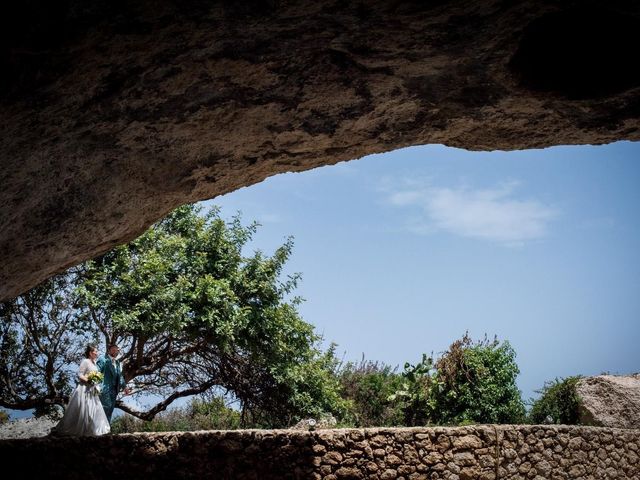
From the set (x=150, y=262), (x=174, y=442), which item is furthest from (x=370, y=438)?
(x=150, y=262)

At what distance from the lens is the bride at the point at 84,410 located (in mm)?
8461

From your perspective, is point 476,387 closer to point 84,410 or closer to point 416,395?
point 416,395

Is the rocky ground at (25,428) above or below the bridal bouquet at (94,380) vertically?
below

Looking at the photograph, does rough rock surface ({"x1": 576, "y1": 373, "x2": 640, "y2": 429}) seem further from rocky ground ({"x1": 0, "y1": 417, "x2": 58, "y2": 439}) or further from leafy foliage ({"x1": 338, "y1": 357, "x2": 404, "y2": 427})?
rocky ground ({"x1": 0, "y1": 417, "x2": 58, "y2": 439})

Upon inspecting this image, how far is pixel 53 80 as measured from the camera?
3395mm

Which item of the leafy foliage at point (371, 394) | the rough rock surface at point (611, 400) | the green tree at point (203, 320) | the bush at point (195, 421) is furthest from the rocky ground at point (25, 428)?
the rough rock surface at point (611, 400)

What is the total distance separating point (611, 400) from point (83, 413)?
10.0 m

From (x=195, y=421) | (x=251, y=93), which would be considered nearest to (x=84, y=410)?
(x=251, y=93)

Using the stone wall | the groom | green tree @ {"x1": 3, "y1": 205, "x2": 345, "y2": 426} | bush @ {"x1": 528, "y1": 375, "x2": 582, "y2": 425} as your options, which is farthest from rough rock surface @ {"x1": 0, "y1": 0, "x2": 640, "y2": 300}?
bush @ {"x1": 528, "y1": 375, "x2": 582, "y2": 425}

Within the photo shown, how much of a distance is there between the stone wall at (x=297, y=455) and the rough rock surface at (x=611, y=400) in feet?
12.6

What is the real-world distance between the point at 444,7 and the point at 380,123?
163cm

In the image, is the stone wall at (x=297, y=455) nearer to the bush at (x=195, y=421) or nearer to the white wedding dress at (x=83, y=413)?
the white wedding dress at (x=83, y=413)

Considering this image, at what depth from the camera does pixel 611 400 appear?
36.2ft

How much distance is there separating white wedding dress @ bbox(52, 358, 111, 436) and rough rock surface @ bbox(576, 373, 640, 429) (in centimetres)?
949
